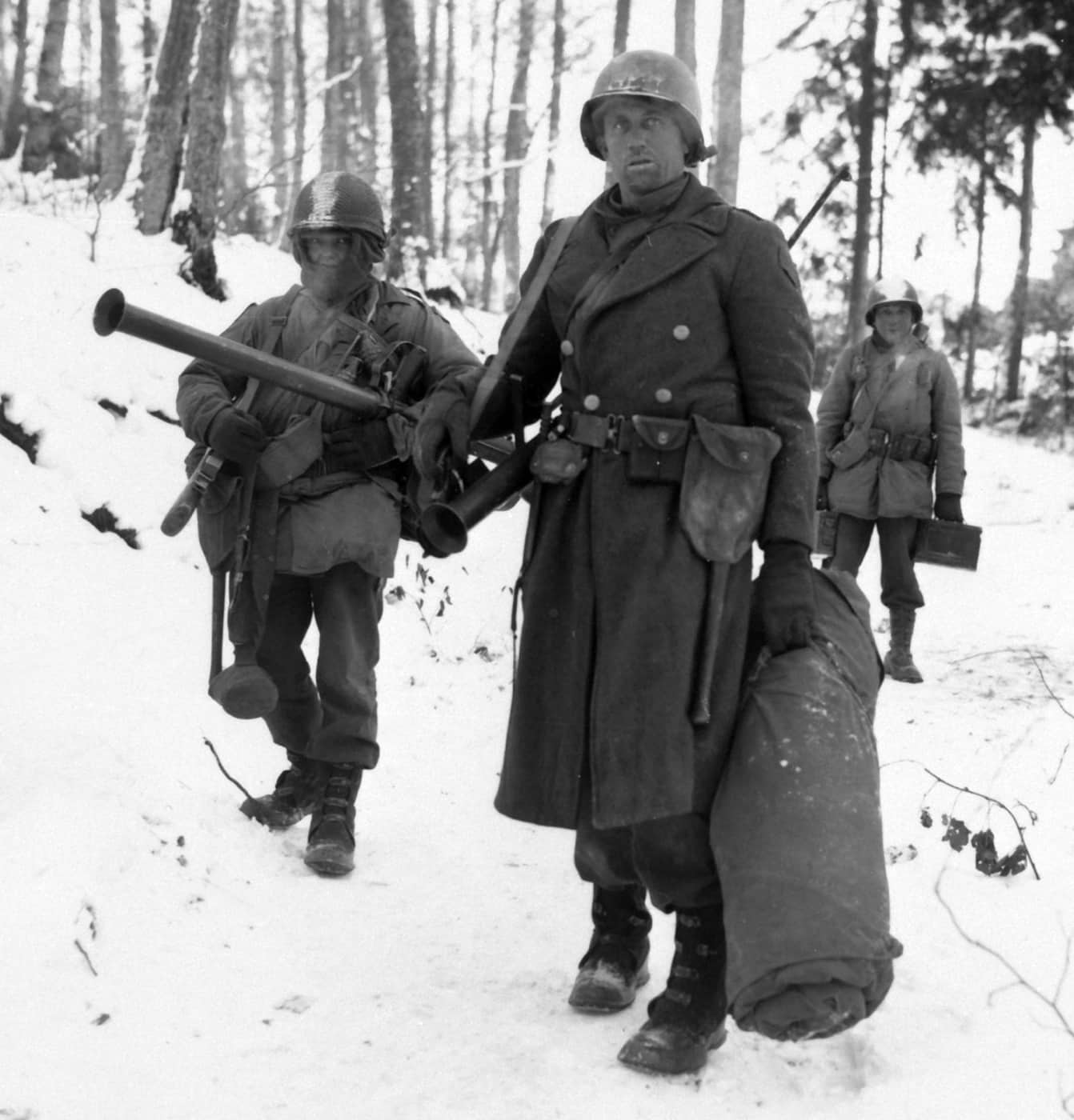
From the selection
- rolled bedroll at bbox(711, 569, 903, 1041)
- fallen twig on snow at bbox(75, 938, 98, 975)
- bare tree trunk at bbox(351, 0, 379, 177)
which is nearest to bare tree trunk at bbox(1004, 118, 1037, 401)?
bare tree trunk at bbox(351, 0, 379, 177)

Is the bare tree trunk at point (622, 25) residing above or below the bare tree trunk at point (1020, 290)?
above

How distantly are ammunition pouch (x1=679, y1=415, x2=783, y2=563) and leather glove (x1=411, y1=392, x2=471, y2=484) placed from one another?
653 mm

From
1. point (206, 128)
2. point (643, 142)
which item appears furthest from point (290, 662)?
point (206, 128)

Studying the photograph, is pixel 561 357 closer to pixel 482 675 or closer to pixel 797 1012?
pixel 797 1012

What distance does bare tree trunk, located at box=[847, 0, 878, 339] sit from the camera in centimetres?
1955

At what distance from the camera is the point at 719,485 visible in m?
3.19

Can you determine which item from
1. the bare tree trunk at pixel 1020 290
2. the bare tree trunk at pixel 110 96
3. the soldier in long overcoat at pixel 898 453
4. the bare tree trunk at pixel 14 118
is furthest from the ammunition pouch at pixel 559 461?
the bare tree trunk at pixel 1020 290

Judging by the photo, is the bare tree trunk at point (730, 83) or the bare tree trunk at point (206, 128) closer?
the bare tree trunk at point (206, 128)

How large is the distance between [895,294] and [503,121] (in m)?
28.8

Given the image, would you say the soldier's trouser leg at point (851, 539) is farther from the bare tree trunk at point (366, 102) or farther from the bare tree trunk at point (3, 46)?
the bare tree trunk at point (3, 46)

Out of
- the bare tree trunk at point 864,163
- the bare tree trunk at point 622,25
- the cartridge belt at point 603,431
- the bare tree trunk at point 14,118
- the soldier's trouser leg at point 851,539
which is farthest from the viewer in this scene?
the bare tree trunk at point 622,25

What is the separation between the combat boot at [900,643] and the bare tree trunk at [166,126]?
20.8ft

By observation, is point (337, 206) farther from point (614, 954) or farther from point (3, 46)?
point (3, 46)

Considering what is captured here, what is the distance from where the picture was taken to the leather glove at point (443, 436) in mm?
3557
